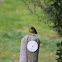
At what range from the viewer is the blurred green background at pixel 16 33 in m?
10.7

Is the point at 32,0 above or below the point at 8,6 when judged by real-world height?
below

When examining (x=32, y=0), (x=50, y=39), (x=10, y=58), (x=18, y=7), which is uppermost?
(x=18, y=7)

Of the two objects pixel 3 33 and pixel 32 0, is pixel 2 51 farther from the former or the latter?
pixel 32 0

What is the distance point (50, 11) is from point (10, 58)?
14.0 feet

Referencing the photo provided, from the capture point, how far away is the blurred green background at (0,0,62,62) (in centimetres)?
1072

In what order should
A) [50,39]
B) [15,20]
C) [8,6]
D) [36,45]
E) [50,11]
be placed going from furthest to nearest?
1. [8,6]
2. [15,20]
3. [50,39]
4. [50,11]
5. [36,45]

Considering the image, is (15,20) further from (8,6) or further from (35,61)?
(35,61)

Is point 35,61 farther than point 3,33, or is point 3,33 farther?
point 3,33

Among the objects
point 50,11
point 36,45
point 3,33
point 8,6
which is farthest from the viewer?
point 8,6

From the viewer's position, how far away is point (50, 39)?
13688 mm

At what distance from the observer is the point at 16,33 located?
48.0 ft

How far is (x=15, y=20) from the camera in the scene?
18234mm

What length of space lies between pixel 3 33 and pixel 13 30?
104 cm

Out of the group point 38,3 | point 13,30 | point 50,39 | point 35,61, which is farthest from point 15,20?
point 35,61
